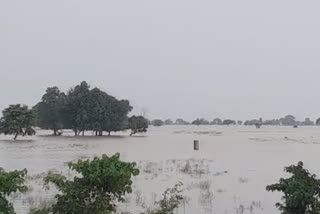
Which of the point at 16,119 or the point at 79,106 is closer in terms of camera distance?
the point at 16,119

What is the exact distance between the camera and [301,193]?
7805 mm

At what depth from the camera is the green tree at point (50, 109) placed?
8093 centimetres

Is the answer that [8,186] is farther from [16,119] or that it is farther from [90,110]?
[90,110]

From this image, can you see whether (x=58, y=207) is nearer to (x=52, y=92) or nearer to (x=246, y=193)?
(x=246, y=193)

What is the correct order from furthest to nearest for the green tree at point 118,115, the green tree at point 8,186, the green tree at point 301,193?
the green tree at point 118,115 < the green tree at point 301,193 < the green tree at point 8,186

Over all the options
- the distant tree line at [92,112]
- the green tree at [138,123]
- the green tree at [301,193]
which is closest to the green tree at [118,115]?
the distant tree line at [92,112]

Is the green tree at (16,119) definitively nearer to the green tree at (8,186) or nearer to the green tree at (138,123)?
the green tree at (138,123)

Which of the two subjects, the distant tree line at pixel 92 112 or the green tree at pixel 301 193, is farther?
the distant tree line at pixel 92 112

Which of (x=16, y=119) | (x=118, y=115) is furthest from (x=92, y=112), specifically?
(x=16, y=119)

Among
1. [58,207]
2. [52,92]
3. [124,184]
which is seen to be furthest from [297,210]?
[52,92]

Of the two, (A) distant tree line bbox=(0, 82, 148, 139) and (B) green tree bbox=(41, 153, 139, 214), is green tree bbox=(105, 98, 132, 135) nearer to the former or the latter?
(A) distant tree line bbox=(0, 82, 148, 139)

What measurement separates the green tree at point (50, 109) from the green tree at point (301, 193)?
73.6 m

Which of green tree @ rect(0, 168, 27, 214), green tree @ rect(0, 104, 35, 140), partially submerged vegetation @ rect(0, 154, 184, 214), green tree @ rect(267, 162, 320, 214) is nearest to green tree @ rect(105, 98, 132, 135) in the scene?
green tree @ rect(0, 104, 35, 140)

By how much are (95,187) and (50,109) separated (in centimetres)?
7723
